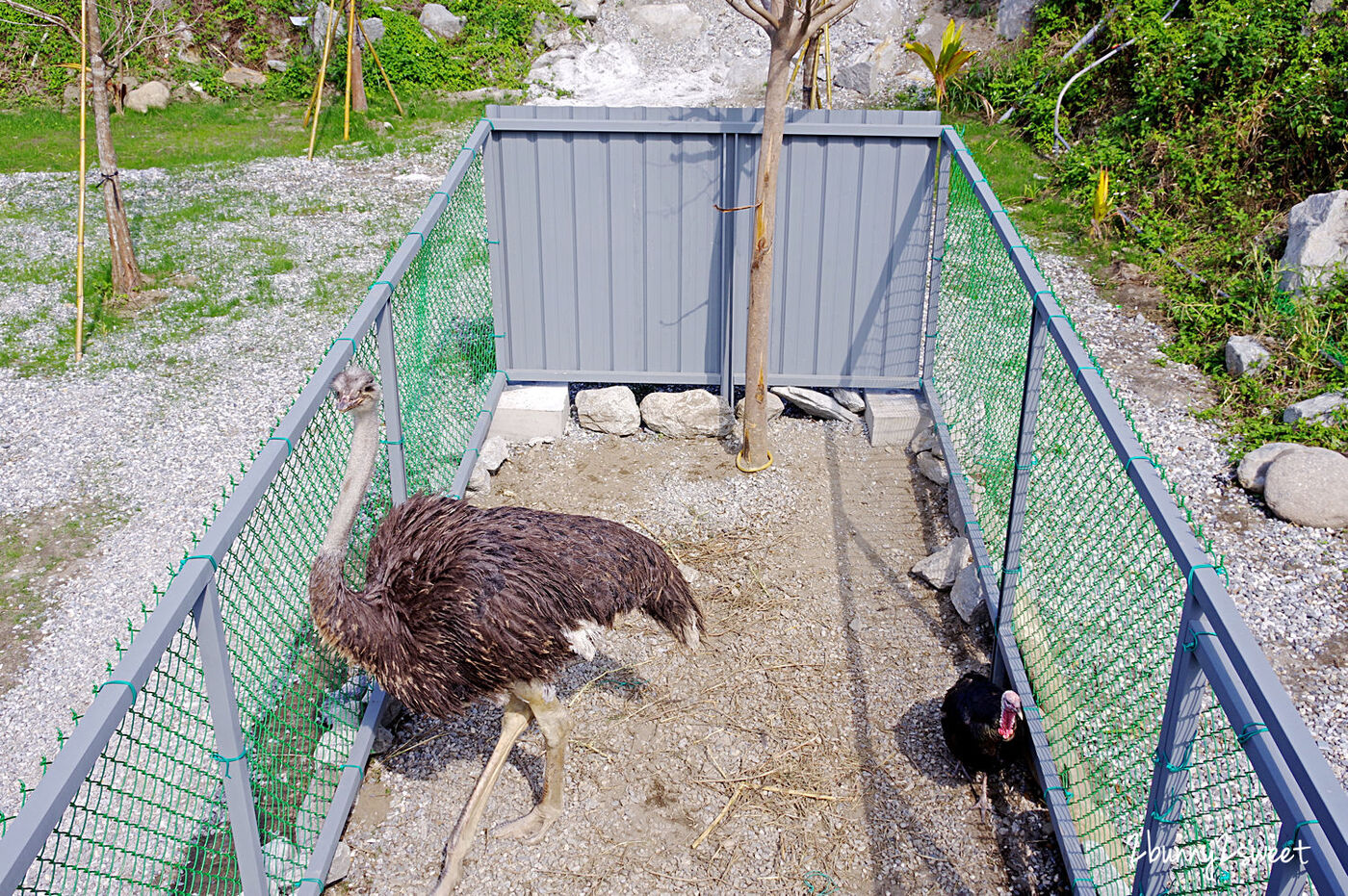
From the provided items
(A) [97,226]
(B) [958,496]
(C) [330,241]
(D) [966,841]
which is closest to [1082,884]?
(D) [966,841]

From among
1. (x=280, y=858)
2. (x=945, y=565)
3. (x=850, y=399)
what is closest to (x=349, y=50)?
(x=850, y=399)

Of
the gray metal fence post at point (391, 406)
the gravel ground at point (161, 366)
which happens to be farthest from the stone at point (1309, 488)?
the gravel ground at point (161, 366)

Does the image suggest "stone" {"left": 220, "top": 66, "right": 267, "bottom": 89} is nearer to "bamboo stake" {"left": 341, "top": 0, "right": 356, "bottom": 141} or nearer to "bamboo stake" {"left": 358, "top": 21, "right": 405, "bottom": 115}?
"bamboo stake" {"left": 358, "top": 21, "right": 405, "bottom": 115}

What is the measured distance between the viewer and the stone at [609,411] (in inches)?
298

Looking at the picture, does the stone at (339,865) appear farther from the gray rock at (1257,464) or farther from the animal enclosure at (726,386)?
the gray rock at (1257,464)

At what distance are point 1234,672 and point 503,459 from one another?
5.03 metres

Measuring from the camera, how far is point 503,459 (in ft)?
23.7

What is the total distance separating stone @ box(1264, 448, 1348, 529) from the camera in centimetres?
627

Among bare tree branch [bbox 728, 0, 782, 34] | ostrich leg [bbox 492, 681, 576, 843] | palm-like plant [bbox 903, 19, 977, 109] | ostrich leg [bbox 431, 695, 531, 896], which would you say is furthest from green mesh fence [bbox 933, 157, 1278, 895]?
palm-like plant [bbox 903, 19, 977, 109]

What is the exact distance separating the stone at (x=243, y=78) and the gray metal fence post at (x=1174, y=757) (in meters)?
15.5

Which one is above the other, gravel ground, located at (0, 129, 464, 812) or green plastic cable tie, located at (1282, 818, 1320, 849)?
green plastic cable tie, located at (1282, 818, 1320, 849)

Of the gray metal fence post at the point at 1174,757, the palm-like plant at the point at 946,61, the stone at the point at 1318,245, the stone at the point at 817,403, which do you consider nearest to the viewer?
the gray metal fence post at the point at 1174,757

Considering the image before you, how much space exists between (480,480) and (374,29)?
10659mm

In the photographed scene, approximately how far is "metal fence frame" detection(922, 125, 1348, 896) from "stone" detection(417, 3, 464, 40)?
1237cm
